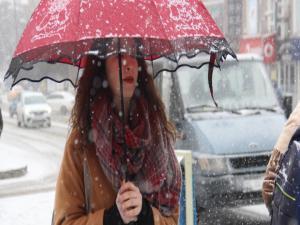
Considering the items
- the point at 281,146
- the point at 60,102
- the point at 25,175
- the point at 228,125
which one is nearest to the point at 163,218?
the point at 281,146

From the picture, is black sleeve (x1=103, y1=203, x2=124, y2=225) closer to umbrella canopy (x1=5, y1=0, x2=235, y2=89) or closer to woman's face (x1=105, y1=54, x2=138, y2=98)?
woman's face (x1=105, y1=54, x2=138, y2=98)

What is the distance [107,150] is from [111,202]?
0.23 metres

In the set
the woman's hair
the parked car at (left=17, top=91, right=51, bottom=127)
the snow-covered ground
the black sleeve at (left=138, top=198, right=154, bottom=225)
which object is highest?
the woman's hair

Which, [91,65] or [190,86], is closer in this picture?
[91,65]

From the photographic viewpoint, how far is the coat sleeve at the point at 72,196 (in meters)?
2.33

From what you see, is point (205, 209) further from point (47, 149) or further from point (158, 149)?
point (47, 149)

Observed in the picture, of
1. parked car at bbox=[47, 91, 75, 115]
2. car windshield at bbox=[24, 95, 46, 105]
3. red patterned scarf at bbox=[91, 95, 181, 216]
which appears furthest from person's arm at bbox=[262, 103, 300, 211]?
parked car at bbox=[47, 91, 75, 115]

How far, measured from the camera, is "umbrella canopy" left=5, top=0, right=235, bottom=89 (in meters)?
Result: 2.24

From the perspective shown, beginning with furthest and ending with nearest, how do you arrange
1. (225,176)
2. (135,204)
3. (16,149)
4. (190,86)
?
(16,149) < (190,86) < (225,176) < (135,204)

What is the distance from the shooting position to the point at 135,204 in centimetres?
222

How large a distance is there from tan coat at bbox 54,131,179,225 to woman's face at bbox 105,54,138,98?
30 centimetres

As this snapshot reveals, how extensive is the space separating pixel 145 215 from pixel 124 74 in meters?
0.60

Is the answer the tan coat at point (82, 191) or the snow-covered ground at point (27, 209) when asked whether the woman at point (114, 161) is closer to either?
the tan coat at point (82, 191)

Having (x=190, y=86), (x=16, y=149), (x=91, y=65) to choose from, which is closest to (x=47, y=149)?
(x=16, y=149)
